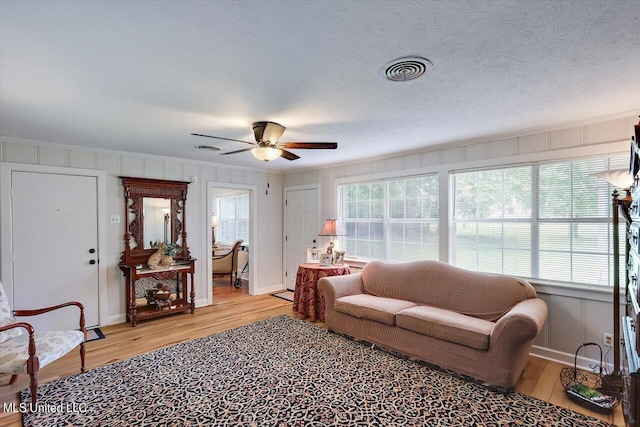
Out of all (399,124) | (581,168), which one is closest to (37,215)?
(399,124)

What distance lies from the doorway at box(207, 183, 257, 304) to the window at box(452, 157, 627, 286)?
3.51 metres

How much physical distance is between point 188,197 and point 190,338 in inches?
86.6

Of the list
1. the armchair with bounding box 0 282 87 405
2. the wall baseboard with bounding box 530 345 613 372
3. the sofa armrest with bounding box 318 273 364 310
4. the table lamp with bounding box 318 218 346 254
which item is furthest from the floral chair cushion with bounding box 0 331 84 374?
the wall baseboard with bounding box 530 345 613 372

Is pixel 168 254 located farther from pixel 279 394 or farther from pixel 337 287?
pixel 279 394

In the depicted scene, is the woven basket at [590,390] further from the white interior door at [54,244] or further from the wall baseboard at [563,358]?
the white interior door at [54,244]

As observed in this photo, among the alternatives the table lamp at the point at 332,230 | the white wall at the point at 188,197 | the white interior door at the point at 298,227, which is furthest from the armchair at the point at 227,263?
the table lamp at the point at 332,230

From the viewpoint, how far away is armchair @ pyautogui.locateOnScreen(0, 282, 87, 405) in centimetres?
236

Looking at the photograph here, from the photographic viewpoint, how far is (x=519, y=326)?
247 cm

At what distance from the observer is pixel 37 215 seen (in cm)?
379

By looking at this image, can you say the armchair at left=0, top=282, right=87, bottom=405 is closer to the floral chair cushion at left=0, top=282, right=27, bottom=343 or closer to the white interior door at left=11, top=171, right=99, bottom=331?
the floral chair cushion at left=0, top=282, right=27, bottom=343

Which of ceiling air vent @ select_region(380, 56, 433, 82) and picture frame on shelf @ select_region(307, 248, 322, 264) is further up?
ceiling air vent @ select_region(380, 56, 433, 82)

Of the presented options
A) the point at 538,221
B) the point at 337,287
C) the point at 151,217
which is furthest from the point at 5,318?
the point at 538,221

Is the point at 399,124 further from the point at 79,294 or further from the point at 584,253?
the point at 79,294

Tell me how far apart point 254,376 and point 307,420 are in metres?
0.77
